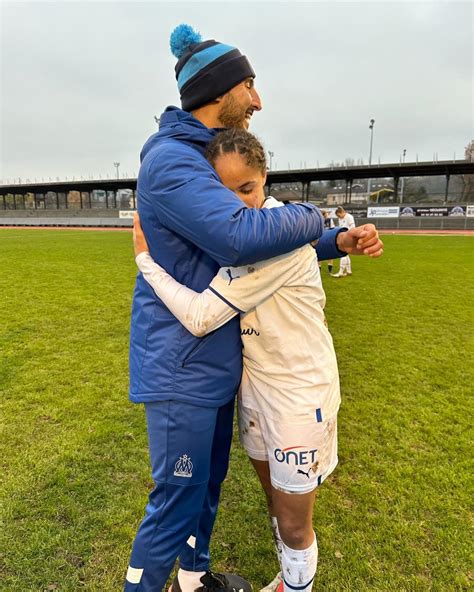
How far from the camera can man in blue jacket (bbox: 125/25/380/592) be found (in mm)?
1329

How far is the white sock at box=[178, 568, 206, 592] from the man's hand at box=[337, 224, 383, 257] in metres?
1.67

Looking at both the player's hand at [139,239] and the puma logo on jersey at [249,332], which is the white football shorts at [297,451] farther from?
the player's hand at [139,239]

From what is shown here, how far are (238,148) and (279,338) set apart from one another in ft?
2.28

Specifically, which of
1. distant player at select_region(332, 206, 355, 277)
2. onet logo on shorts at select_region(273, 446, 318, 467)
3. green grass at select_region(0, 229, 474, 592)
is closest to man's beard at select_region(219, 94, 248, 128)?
onet logo on shorts at select_region(273, 446, 318, 467)

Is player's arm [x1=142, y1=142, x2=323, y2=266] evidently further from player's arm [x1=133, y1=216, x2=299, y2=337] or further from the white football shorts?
the white football shorts

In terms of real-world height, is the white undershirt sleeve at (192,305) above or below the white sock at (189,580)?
above

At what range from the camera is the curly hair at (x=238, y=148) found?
4.88ft

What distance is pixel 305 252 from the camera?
1.53 m

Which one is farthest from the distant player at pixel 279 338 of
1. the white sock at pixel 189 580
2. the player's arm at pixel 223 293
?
the white sock at pixel 189 580

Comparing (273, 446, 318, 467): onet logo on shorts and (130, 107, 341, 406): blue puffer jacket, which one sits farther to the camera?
(273, 446, 318, 467): onet logo on shorts

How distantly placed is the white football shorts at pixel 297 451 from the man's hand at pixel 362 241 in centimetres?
71

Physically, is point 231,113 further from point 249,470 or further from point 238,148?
point 249,470

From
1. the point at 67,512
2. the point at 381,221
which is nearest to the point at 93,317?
the point at 67,512

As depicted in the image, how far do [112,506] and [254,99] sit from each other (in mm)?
2563
